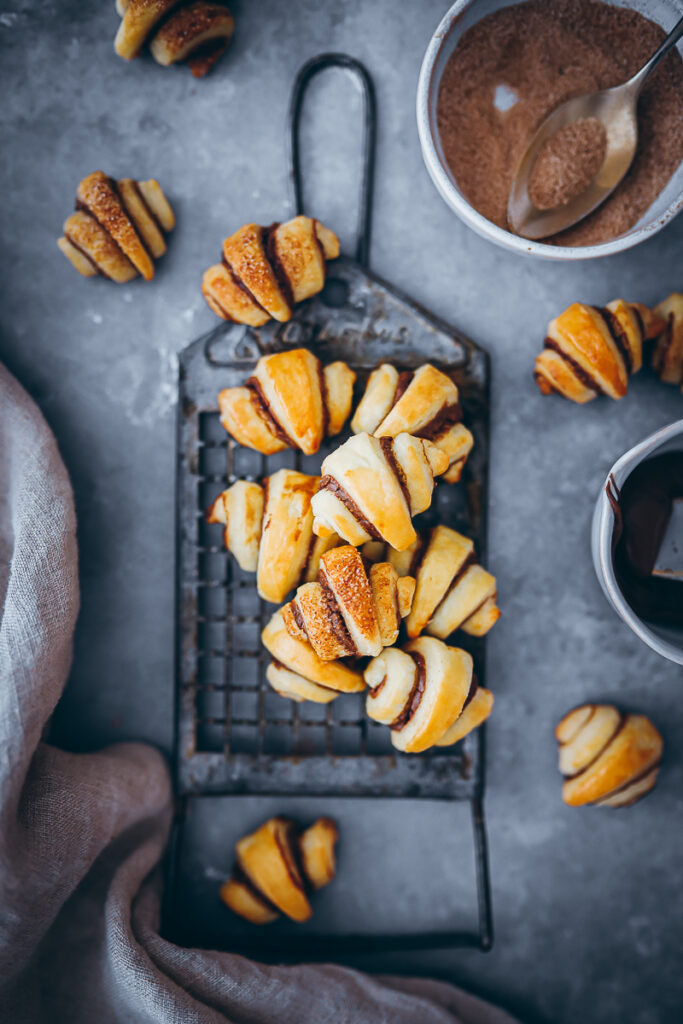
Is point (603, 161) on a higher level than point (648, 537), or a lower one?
higher

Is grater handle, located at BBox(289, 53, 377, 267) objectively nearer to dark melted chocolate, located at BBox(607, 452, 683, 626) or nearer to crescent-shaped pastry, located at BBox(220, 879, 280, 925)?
dark melted chocolate, located at BBox(607, 452, 683, 626)

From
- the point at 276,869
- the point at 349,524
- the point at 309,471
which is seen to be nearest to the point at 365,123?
the point at 309,471

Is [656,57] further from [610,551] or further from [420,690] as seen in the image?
[420,690]

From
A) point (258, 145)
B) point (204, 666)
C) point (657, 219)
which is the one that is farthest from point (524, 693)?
point (258, 145)

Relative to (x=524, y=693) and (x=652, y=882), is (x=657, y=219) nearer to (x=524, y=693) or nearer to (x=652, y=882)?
(x=524, y=693)

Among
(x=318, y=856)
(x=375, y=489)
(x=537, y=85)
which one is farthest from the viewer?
(x=318, y=856)
